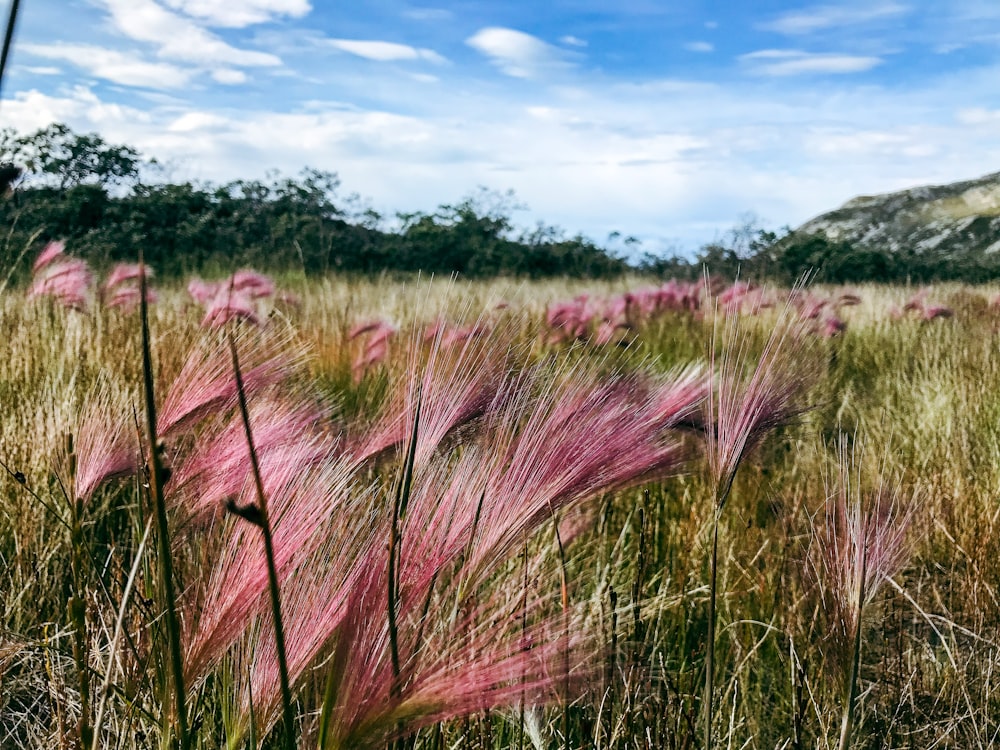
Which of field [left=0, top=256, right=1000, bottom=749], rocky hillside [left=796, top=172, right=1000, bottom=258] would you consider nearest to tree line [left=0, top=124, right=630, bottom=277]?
field [left=0, top=256, right=1000, bottom=749]

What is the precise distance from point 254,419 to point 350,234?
691 inches

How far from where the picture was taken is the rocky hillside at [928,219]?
48.8m

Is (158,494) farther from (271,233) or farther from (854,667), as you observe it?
(271,233)

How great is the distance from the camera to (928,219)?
57.2m

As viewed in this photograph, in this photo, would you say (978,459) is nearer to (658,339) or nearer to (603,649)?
(658,339)

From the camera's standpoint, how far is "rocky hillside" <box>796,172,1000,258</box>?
48812 mm

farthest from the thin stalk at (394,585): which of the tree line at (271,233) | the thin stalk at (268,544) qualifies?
the tree line at (271,233)

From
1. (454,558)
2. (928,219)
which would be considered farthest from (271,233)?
(928,219)

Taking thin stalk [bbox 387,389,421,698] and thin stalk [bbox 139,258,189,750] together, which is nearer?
thin stalk [bbox 139,258,189,750]

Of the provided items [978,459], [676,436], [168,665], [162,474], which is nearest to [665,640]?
[676,436]

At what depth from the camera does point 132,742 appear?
99 cm

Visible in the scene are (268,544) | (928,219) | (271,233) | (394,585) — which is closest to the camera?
(268,544)

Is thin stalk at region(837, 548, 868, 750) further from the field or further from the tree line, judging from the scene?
the tree line

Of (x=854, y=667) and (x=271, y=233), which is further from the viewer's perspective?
(x=271, y=233)
